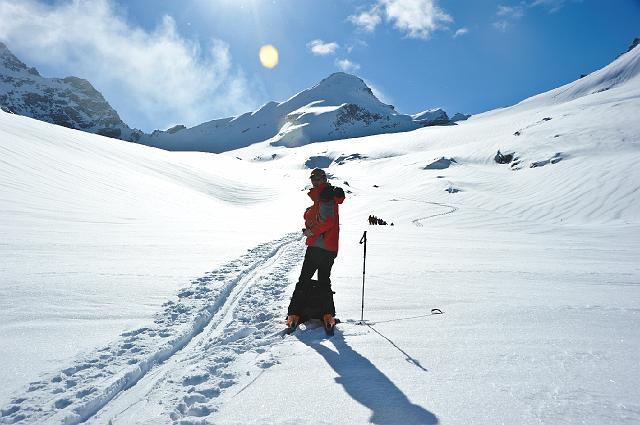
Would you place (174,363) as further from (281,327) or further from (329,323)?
(329,323)

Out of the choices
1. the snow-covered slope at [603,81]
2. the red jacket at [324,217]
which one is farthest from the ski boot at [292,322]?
the snow-covered slope at [603,81]

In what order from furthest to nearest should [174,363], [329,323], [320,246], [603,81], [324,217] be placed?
[603,81] < [320,246] < [324,217] < [329,323] < [174,363]

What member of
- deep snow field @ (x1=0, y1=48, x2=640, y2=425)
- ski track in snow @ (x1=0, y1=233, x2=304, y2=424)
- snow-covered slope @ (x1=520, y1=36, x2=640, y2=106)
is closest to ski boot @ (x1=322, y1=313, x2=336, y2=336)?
deep snow field @ (x1=0, y1=48, x2=640, y2=425)

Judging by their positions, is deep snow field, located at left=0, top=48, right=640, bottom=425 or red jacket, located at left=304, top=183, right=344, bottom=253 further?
red jacket, located at left=304, top=183, right=344, bottom=253

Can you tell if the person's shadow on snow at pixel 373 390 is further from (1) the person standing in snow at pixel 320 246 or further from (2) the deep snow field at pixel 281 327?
(1) the person standing in snow at pixel 320 246

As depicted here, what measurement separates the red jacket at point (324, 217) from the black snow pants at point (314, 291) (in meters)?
0.12

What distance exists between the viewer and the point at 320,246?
16.1 feet

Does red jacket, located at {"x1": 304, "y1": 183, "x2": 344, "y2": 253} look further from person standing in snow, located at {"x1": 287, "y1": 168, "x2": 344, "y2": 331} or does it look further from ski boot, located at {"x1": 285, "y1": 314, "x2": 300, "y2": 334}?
ski boot, located at {"x1": 285, "y1": 314, "x2": 300, "y2": 334}

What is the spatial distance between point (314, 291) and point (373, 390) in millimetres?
1881

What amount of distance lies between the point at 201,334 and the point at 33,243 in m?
5.82

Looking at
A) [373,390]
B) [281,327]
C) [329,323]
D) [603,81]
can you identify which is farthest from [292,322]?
[603,81]

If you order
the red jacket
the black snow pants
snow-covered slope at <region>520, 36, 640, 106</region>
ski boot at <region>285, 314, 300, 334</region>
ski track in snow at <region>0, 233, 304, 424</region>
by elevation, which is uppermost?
snow-covered slope at <region>520, 36, 640, 106</region>

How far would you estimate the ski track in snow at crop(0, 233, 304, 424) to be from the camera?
2.87 meters

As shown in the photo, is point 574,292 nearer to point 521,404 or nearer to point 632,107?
point 521,404
